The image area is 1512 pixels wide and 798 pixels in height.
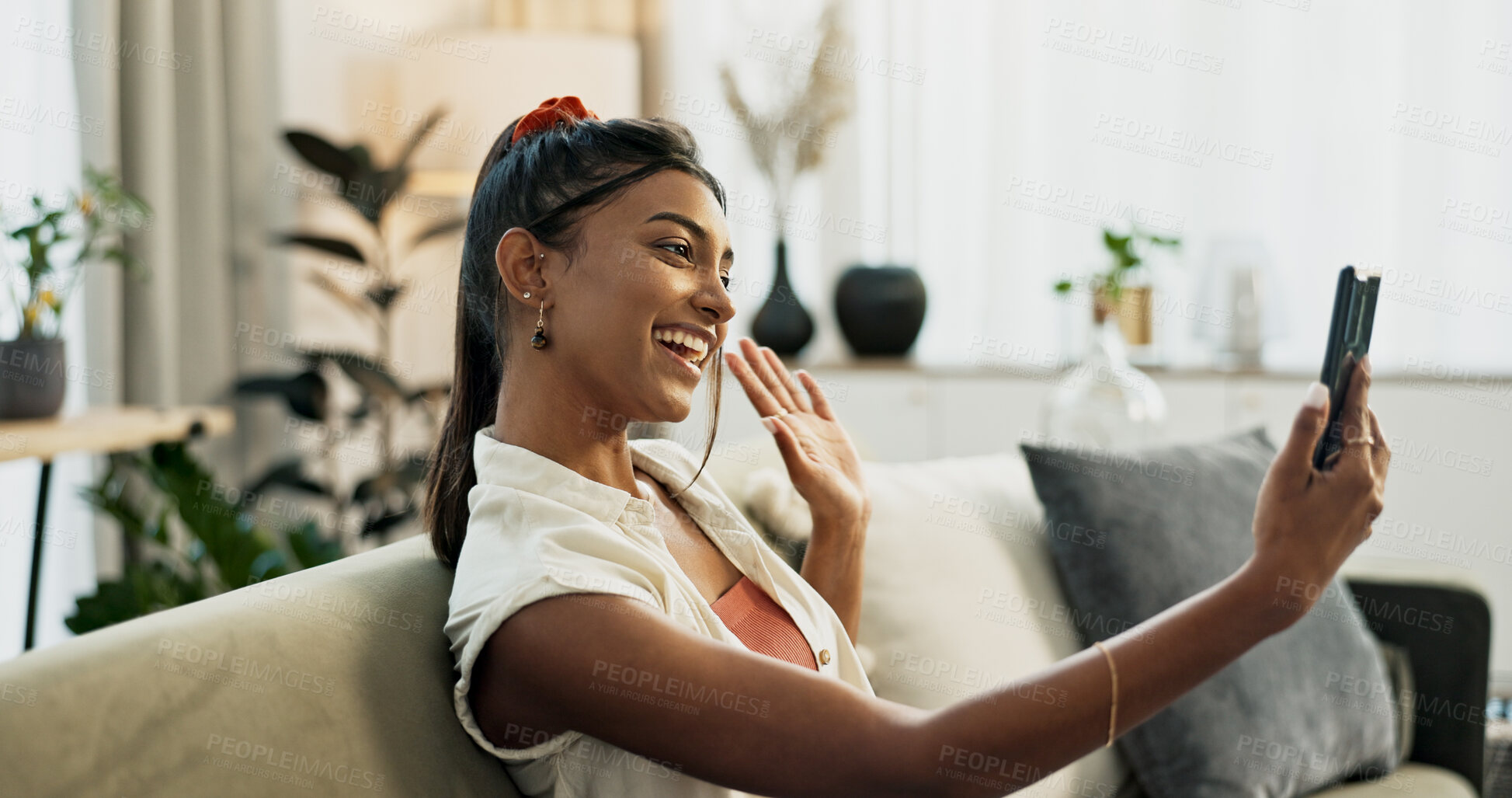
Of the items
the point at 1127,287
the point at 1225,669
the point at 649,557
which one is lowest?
the point at 1225,669

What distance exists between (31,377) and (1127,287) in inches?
100

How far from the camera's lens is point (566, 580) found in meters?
0.84

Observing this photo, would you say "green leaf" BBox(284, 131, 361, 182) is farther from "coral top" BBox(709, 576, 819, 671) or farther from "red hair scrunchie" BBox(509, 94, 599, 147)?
"coral top" BBox(709, 576, 819, 671)

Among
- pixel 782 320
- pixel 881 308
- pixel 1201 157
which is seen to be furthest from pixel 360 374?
pixel 1201 157

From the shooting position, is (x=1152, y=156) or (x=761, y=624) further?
(x=1152, y=156)

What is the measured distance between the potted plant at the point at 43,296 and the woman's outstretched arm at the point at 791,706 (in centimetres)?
151

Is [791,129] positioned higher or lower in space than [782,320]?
higher

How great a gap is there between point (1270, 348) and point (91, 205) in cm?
301

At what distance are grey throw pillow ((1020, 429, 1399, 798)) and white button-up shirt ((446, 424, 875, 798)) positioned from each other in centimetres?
74

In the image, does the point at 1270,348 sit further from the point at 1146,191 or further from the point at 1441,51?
the point at 1441,51

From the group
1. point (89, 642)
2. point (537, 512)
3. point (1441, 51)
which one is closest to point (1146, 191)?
point (1441, 51)

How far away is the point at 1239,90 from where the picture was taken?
340cm

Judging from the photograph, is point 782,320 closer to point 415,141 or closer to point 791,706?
point 415,141

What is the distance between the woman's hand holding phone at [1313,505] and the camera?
2.96 feet
